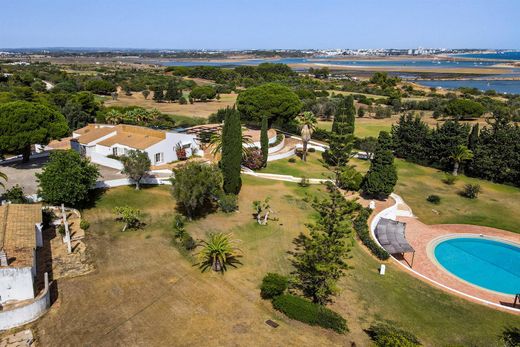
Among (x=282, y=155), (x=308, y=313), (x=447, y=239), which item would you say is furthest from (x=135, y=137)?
(x=447, y=239)

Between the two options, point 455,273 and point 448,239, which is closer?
point 455,273

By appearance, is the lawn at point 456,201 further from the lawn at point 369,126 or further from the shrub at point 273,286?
the shrub at point 273,286

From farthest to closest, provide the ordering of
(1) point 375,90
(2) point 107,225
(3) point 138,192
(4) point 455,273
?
(1) point 375,90, (3) point 138,192, (2) point 107,225, (4) point 455,273

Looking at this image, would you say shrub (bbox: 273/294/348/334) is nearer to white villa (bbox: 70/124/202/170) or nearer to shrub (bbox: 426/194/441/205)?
shrub (bbox: 426/194/441/205)

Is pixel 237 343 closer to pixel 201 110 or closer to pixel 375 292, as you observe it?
pixel 375 292

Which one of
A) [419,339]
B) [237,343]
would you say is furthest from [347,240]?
[237,343]

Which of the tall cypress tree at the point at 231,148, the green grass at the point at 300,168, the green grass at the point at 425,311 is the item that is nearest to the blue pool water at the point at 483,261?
the green grass at the point at 425,311
